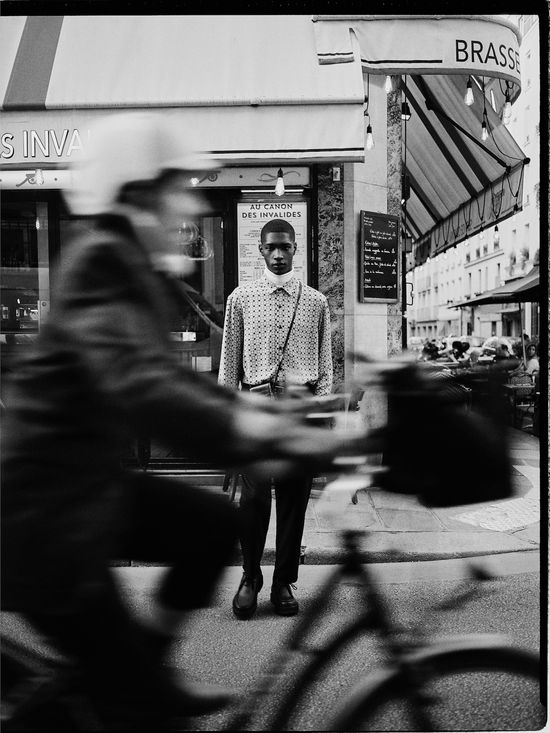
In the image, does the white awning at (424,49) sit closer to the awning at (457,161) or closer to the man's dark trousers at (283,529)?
the awning at (457,161)

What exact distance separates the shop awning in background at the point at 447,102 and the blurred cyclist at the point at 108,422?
1.51m

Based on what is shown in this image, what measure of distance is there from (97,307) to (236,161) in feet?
12.9

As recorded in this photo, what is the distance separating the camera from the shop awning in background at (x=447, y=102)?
531 centimetres

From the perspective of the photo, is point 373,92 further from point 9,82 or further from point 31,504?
point 31,504

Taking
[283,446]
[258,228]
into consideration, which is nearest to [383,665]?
[283,446]

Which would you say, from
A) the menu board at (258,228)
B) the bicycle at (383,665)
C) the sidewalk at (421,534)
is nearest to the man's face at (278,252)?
the sidewalk at (421,534)

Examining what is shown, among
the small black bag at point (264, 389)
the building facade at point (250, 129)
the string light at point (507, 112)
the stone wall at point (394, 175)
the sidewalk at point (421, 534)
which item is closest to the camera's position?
the small black bag at point (264, 389)

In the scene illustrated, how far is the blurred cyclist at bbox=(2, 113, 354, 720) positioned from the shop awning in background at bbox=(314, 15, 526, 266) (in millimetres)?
1506

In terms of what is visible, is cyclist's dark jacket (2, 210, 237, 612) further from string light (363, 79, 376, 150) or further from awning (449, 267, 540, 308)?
awning (449, 267, 540, 308)

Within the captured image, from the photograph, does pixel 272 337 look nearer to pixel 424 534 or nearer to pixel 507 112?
pixel 424 534

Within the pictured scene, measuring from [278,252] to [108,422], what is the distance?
2664mm

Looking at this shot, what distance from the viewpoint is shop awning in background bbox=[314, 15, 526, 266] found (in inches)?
209

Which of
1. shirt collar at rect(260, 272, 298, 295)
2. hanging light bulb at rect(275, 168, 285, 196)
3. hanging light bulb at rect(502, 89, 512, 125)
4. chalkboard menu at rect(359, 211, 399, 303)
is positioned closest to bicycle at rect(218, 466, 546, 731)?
shirt collar at rect(260, 272, 298, 295)

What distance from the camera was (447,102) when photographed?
8406mm
